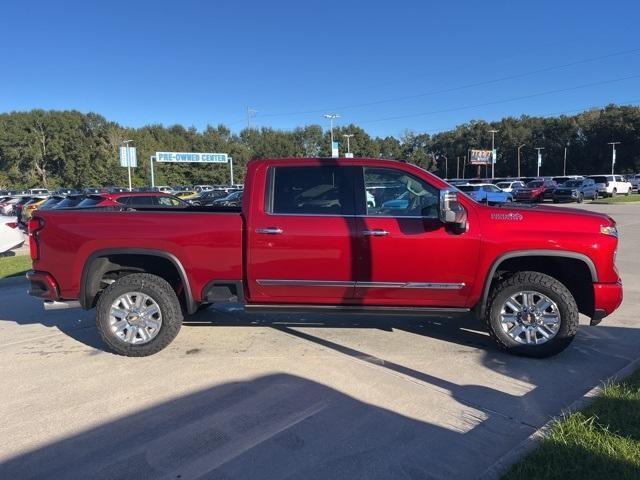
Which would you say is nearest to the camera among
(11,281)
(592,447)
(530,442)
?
(592,447)

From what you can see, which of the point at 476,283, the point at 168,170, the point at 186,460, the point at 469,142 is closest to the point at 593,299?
the point at 476,283

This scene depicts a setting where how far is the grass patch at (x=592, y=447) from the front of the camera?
2.81m

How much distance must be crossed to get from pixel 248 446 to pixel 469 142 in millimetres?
124199

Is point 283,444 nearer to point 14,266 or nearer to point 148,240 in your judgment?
point 148,240

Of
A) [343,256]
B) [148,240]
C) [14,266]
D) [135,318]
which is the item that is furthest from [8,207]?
[343,256]

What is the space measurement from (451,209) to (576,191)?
117 ft

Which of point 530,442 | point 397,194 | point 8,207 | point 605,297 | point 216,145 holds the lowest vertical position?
point 530,442

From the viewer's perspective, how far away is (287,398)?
4.09 m

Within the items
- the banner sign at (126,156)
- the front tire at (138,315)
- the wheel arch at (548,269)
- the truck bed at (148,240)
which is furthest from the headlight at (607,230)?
the banner sign at (126,156)

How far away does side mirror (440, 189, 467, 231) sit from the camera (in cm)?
450

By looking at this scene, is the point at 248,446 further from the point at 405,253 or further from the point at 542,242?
the point at 542,242

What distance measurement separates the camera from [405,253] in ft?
15.7

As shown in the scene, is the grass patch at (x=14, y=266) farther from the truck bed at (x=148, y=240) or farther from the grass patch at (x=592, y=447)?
the grass patch at (x=592, y=447)

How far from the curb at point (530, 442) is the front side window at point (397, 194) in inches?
77.0
